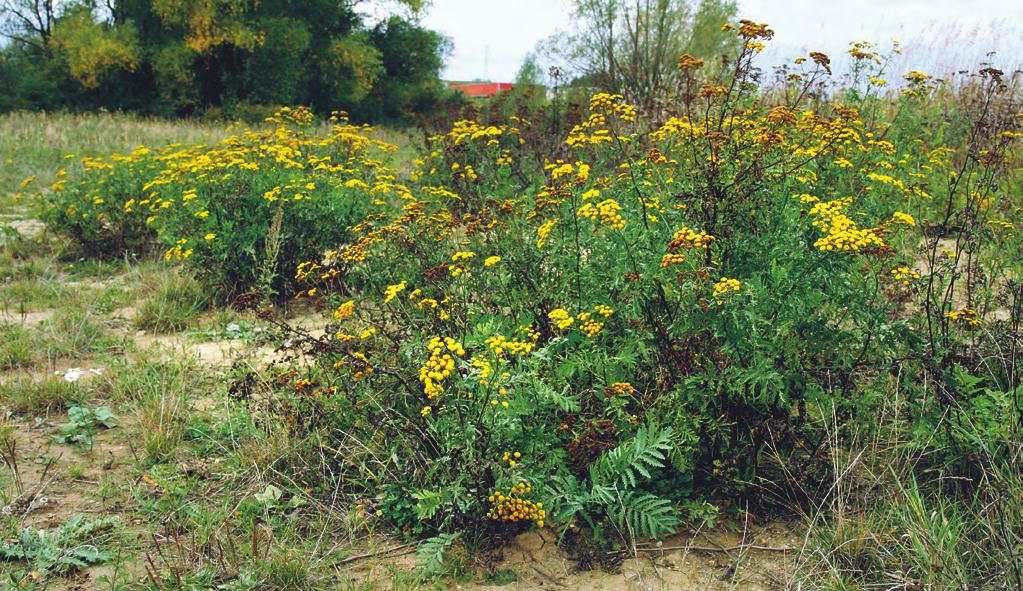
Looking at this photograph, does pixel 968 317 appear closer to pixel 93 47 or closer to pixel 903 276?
pixel 903 276

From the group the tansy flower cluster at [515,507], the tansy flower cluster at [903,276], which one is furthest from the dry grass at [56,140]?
the tansy flower cluster at [903,276]

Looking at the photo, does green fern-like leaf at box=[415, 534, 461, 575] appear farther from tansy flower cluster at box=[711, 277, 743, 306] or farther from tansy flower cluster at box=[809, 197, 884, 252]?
tansy flower cluster at box=[809, 197, 884, 252]

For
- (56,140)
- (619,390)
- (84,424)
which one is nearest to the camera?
(619,390)

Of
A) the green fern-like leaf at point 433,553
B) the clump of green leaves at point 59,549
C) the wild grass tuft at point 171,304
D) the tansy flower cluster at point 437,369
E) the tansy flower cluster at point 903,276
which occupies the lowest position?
the clump of green leaves at point 59,549

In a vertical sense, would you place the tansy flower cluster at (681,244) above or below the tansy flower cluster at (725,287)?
above

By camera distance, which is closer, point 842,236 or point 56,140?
point 842,236

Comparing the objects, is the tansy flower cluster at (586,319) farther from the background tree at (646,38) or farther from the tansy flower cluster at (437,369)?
the background tree at (646,38)

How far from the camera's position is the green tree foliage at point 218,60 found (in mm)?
22297

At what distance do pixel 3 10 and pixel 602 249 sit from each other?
1614 inches

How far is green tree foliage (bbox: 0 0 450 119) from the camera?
22.3m

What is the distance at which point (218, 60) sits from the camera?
24.9m

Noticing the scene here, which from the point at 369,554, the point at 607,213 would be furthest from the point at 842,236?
the point at 369,554

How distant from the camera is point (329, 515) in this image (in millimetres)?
2752

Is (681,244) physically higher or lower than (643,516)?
higher
